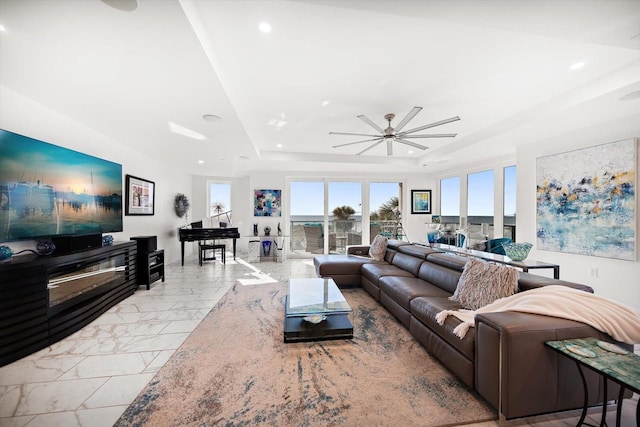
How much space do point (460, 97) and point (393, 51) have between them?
55.5 inches

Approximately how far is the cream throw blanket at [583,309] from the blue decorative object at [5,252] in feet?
12.9

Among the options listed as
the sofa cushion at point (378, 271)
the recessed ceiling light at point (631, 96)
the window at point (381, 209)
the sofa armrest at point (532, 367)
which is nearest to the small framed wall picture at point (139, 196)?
the sofa cushion at point (378, 271)

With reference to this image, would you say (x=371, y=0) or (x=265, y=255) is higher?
(x=371, y=0)

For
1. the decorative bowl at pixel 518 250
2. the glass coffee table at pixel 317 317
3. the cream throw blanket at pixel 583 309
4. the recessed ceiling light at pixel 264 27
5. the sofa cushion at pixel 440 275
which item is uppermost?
the recessed ceiling light at pixel 264 27

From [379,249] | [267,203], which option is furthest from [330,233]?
[379,249]

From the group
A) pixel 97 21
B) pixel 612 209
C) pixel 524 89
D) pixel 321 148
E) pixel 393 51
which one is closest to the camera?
pixel 97 21

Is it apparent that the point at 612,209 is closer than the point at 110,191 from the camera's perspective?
Yes

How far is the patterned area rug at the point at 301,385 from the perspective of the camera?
1.59 metres

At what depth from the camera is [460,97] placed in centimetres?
313

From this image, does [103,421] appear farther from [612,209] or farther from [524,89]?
[612,209]

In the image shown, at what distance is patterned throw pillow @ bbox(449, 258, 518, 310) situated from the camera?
214 cm

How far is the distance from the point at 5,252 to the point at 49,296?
53cm

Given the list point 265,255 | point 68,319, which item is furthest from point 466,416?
point 265,255

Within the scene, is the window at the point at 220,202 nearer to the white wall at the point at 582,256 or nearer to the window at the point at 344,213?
the window at the point at 344,213
